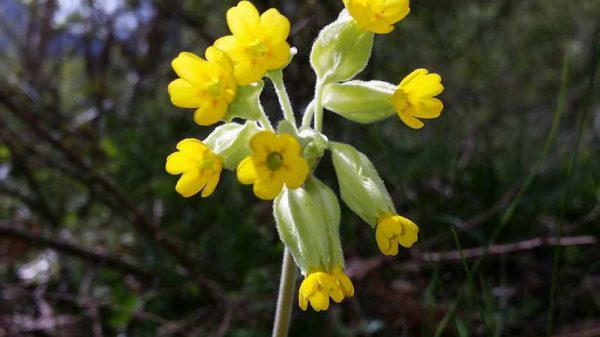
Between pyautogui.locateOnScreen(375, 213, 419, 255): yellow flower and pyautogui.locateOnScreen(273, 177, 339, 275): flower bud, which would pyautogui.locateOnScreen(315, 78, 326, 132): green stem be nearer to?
pyautogui.locateOnScreen(273, 177, 339, 275): flower bud

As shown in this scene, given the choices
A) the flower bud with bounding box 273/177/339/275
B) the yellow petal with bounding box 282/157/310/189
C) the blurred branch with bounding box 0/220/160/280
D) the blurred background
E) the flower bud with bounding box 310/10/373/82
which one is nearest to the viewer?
the yellow petal with bounding box 282/157/310/189

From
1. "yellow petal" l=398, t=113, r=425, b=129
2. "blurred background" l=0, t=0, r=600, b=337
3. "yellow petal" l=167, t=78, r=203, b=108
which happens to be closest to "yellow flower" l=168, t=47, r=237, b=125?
"yellow petal" l=167, t=78, r=203, b=108

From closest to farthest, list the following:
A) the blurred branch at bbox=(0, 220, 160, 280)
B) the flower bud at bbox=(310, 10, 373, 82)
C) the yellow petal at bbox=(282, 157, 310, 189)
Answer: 1. the yellow petal at bbox=(282, 157, 310, 189)
2. the flower bud at bbox=(310, 10, 373, 82)
3. the blurred branch at bbox=(0, 220, 160, 280)

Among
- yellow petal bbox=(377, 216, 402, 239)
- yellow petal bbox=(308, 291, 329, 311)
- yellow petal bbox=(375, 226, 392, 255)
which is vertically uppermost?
yellow petal bbox=(377, 216, 402, 239)

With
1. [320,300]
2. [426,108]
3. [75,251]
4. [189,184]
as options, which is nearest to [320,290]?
[320,300]

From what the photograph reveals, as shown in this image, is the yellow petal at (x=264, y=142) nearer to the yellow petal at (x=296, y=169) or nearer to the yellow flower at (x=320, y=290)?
the yellow petal at (x=296, y=169)

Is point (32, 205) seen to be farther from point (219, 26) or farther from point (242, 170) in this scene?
point (242, 170)

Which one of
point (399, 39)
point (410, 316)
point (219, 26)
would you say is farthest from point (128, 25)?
point (410, 316)

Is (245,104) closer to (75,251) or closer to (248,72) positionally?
(248,72)
